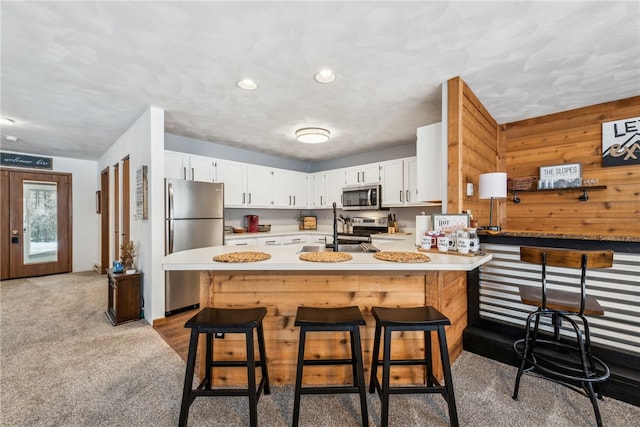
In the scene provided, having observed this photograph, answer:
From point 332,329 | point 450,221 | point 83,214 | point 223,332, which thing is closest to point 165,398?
point 223,332

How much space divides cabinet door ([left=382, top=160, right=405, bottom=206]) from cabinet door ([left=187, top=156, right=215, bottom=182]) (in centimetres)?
284

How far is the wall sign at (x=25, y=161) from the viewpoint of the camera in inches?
194

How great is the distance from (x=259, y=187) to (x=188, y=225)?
171 centimetres

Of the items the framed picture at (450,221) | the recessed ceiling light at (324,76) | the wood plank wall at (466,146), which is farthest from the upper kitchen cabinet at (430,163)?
the recessed ceiling light at (324,76)

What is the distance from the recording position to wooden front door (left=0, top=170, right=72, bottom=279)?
4992 millimetres

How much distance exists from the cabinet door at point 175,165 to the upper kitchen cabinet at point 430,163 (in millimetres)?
3235

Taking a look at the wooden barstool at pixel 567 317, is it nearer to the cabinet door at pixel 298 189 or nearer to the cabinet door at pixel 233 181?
the cabinet door at pixel 233 181

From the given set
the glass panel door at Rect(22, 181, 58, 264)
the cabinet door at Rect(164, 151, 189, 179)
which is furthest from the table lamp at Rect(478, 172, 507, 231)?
the glass panel door at Rect(22, 181, 58, 264)

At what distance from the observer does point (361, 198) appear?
4809 mm

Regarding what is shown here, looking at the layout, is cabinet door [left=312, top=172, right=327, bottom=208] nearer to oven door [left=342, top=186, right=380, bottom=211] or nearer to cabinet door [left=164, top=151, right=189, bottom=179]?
oven door [left=342, top=186, right=380, bottom=211]

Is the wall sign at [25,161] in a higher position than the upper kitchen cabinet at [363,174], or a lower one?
higher

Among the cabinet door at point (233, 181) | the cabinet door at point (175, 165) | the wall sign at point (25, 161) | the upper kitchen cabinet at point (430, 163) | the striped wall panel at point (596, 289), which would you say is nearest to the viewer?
the striped wall panel at point (596, 289)

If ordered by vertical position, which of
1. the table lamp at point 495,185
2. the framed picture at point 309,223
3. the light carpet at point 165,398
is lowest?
the light carpet at point 165,398

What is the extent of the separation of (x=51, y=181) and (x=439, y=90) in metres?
7.18
